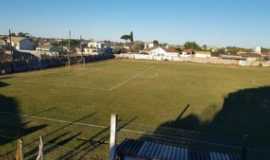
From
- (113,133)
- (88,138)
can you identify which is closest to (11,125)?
(88,138)

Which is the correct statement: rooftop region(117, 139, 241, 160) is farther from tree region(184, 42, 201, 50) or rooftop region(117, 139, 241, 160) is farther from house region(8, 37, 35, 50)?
tree region(184, 42, 201, 50)

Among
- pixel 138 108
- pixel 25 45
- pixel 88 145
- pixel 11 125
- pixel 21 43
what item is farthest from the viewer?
pixel 25 45

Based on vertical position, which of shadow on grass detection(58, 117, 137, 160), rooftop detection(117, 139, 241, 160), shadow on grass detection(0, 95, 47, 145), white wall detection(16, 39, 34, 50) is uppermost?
white wall detection(16, 39, 34, 50)

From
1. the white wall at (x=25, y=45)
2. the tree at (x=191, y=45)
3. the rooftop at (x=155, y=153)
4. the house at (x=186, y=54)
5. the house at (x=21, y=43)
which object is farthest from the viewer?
the tree at (x=191, y=45)

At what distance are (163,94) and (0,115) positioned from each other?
10.7 meters

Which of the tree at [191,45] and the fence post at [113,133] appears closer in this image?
the fence post at [113,133]

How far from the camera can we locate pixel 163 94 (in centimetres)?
1820

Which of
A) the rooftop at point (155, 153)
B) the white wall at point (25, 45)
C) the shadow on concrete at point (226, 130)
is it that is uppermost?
the white wall at point (25, 45)

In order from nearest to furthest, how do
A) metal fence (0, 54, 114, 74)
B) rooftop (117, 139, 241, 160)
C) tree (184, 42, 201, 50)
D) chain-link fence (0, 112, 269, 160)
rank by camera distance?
1. rooftop (117, 139, 241, 160)
2. chain-link fence (0, 112, 269, 160)
3. metal fence (0, 54, 114, 74)
4. tree (184, 42, 201, 50)

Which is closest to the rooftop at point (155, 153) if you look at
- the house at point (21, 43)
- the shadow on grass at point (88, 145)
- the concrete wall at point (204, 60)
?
the shadow on grass at point (88, 145)

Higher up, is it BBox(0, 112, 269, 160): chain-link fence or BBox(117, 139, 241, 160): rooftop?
BBox(117, 139, 241, 160): rooftop

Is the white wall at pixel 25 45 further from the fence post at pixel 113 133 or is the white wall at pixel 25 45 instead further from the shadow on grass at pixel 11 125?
the fence post at pixel 113 133

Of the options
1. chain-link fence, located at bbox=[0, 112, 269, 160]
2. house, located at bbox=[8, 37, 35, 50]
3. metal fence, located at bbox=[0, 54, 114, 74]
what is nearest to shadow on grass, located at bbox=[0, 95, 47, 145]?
chain-link fence, located at bbox=[0, 112, 269, 160]

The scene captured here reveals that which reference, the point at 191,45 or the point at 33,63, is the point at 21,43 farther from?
the point at 191,45
